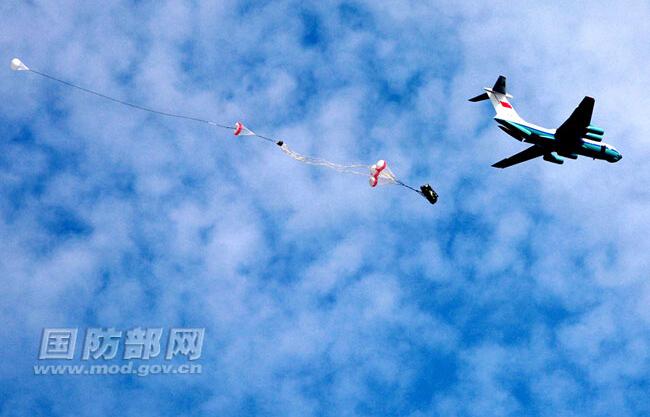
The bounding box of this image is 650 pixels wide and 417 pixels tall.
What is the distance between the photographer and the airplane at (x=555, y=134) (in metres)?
53.6

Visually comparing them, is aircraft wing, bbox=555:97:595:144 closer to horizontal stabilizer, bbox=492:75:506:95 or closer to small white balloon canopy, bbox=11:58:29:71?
horizontal stabilizer, bbox=492:75:506:95

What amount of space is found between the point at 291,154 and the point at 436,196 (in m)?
10.7

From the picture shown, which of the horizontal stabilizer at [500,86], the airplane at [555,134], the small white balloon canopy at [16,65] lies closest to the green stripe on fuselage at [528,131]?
the airplane at [555,134]

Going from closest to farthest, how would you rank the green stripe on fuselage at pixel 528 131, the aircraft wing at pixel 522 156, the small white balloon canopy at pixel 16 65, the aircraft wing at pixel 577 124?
1. the small white balloon canopy at pixel 16 65
2. the aircraft wing at pixel 577 124
3. the green stripe on fuselage at pixel 528 131
4. the aircraft wing at pixel 522 156

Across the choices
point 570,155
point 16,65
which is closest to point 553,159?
point 570,155

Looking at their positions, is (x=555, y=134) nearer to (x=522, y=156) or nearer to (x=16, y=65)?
(x=522, y=156)

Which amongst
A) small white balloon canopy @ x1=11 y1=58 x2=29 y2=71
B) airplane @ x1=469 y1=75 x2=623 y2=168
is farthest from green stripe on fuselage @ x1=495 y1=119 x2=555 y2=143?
small white balloon canopy @ x1=11 y1=58 x2=29 y2=71

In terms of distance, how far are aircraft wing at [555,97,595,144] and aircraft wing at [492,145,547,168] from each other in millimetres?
2905

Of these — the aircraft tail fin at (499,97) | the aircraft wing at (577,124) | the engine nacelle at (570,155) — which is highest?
the aircraft tail fin at (499,97)

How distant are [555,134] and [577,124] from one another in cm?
211

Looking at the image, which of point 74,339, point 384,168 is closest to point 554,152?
point 384,168

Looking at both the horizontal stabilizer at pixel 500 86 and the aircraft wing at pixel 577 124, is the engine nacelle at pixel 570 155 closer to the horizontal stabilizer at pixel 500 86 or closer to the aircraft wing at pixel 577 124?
the aircraft wing at pixel 577 124

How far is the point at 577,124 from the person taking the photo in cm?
5359

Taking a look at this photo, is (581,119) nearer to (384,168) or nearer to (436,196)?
(436,196)
